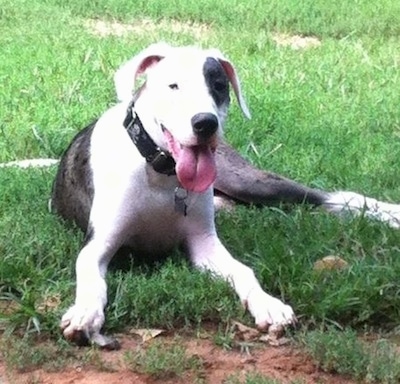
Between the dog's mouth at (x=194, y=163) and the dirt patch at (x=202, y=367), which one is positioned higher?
the dog's mouth at (x=194, y=163)

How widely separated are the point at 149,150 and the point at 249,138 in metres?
2.51

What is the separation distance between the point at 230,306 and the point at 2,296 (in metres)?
0.94

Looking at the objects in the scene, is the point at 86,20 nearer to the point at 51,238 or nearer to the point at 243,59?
the point at 243,59

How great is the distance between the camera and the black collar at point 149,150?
5.08 meters

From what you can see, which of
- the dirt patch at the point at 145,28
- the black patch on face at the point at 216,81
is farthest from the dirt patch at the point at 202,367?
the dirt patch at the point at 145,28

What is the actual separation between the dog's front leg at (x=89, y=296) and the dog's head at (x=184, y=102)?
0.48 m

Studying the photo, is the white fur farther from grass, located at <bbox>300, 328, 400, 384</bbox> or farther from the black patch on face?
grass, located at <bbox>300, 328, 400, 384</bbox>

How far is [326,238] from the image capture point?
216 inches

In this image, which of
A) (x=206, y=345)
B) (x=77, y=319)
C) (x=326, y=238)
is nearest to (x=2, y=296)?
(x=77, y=319)

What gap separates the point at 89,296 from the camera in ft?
15.2

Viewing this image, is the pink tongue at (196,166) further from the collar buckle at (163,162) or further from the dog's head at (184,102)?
the collar buckle at (163,162)

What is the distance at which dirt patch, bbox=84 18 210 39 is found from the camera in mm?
10977

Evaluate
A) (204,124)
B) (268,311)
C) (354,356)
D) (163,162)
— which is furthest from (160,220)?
(354,356)

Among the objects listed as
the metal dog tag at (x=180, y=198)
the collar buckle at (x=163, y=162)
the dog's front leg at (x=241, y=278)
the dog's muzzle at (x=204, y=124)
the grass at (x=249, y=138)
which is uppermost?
the dog's muzzle at (x=204, y=124)
